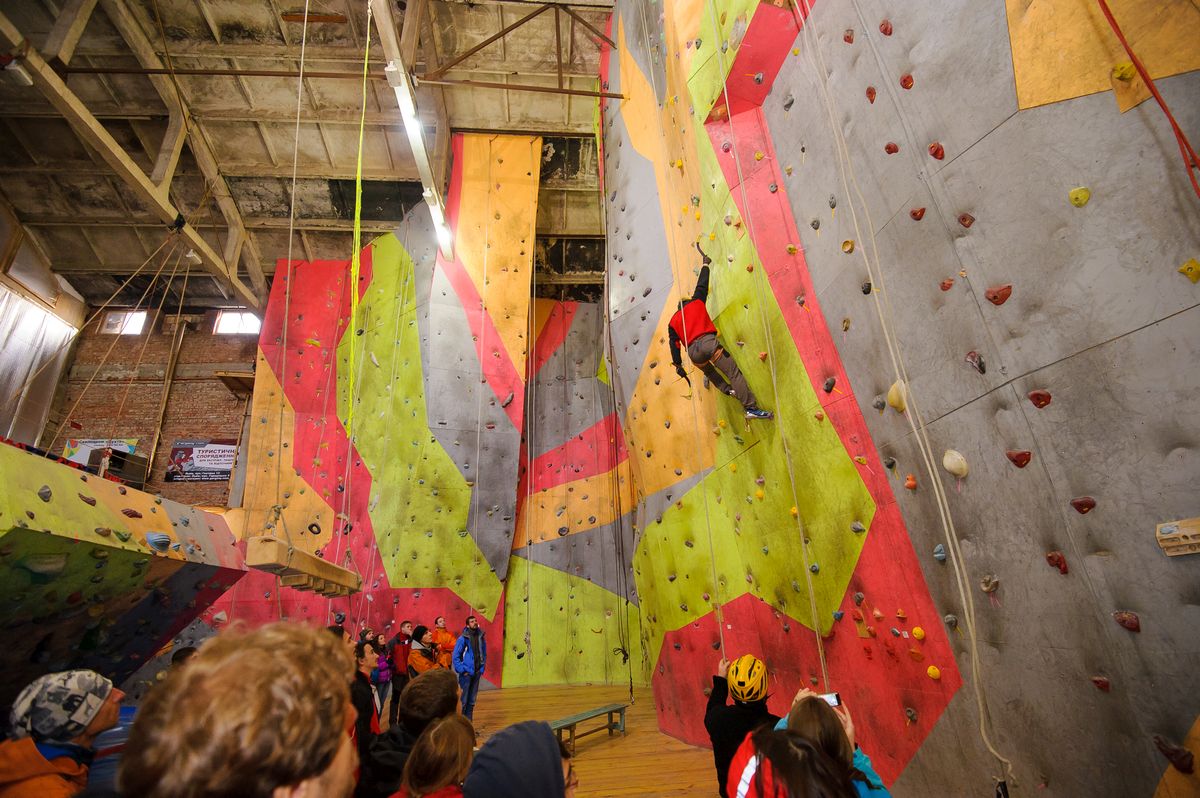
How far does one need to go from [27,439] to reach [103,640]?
A: 276 inches

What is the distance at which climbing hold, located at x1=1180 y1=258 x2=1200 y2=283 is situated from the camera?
3.65ft

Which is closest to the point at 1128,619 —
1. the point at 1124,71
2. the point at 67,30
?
the point at 1124,71

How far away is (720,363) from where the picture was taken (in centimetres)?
282

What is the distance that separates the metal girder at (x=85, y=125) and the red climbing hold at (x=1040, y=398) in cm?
700

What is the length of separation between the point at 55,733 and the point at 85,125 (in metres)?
6.10

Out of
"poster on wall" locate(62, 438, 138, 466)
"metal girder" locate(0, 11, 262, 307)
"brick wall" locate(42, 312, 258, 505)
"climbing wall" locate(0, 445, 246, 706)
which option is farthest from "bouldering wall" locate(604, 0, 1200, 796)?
"poster on wall" locate(62, 438, 138, 466)

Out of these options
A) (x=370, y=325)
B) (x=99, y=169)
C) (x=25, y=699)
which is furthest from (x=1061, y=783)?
(x=99, y=169)

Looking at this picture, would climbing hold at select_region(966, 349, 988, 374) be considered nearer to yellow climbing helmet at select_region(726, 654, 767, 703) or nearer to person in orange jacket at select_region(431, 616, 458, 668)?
yellow climbing helmet at select_region(726, 654, 767, 703)

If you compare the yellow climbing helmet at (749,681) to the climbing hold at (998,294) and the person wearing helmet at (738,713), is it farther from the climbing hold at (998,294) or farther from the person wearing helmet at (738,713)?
the climbing hold at (998,294)

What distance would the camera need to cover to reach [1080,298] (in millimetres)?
1320

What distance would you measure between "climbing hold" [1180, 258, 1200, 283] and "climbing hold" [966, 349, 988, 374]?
0.48 meters

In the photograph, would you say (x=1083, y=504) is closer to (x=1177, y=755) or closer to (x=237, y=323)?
(x=1177, y=755)

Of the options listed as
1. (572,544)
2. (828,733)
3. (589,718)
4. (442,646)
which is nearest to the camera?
(828,733)

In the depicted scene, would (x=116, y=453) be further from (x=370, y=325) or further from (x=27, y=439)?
(x=370, y=325)
